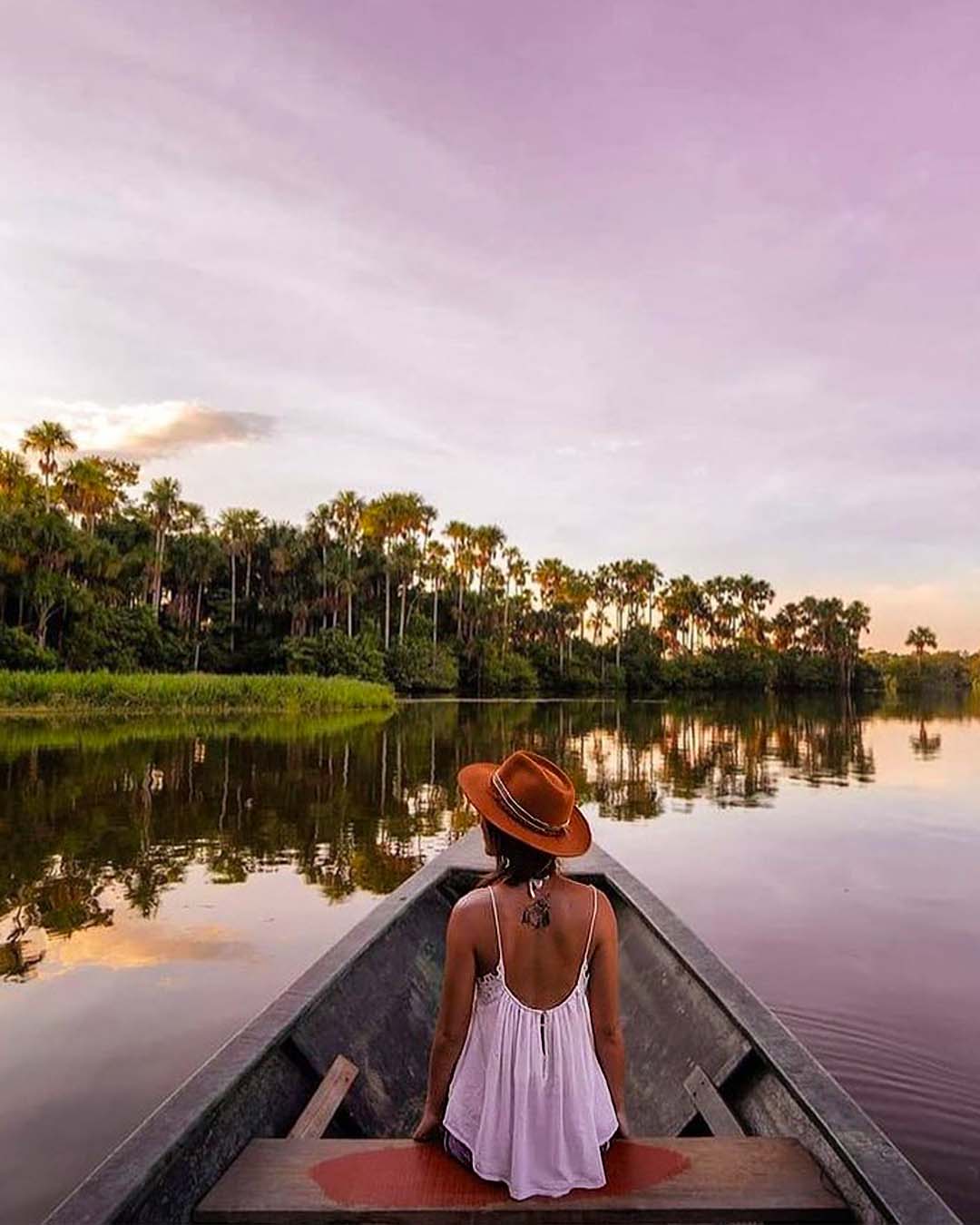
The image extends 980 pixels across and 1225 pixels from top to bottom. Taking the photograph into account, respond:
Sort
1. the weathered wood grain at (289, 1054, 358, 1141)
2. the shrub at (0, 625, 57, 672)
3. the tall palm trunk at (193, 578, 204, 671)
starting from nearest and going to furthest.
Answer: the weathered wood grain at (289, 1054, 358, 1141) → the shrub at (0, 625, 57, 672) → the tall palm trunk at (193, 578, 204, 671)

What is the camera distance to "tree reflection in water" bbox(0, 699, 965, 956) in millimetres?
9508

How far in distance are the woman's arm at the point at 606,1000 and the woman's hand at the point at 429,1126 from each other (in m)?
0.53

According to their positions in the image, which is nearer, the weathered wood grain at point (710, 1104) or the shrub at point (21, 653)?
the weathered wood grain at point (710, 1104)

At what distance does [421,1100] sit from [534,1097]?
218 centimetres

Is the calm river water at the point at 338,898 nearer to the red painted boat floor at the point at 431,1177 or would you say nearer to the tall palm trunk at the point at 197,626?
the red painted boat floor at the point at 431,1177

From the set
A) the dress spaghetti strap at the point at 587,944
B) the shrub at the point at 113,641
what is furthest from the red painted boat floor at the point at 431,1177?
the shrub at the point at 113,641

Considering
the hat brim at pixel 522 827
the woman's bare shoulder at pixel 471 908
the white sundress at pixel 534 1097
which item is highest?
the hat brim at pixel 522 827

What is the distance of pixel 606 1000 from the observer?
8.85 feet

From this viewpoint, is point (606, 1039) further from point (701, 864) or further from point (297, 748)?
point (297, 748)

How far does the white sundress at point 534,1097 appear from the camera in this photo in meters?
2.49

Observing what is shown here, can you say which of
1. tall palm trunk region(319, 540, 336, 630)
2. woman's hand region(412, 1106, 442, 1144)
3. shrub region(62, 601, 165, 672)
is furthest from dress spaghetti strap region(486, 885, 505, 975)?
tall palm trunk region(319, 540, 336, 630)

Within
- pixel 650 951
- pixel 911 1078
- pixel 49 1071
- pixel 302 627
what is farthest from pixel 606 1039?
pixel 302 627

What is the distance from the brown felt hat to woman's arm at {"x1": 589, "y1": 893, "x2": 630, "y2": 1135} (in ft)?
0.81

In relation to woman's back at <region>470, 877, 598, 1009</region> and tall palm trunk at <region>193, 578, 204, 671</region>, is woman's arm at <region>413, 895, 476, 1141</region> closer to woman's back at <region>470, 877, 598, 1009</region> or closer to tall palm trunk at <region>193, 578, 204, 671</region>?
woman's back at <region>470, 877, 598, 1009</region>
